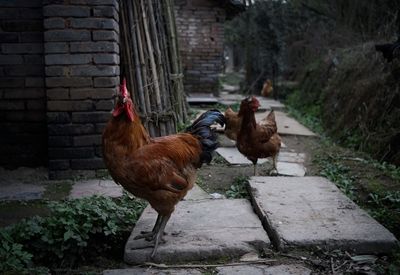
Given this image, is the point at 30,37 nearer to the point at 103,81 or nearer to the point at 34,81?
the point at 34,81

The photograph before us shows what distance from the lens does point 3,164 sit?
5.00 m

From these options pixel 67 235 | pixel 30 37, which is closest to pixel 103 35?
pixel 30 37

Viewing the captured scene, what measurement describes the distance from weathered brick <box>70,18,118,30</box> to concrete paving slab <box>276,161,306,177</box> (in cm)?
297

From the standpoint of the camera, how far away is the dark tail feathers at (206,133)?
11.9ft

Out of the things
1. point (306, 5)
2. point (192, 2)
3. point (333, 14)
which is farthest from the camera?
point (306, 5)

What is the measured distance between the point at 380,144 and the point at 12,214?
569cm

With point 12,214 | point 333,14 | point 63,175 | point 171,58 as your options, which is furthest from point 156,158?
point 333,14

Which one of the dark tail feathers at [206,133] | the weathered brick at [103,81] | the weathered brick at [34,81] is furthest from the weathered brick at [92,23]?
the dark tail feathers at [206,133]

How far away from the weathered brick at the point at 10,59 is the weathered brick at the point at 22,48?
0.19ft

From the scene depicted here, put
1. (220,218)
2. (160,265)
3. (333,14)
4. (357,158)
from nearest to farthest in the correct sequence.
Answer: (160,265) < (220,218) < (357,158) < (333,14)

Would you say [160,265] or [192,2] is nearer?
[160,265]

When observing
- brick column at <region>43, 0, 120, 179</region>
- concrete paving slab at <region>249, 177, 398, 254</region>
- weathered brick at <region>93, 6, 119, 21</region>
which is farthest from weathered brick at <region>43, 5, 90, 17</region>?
concrete paving slab at <region>249, 177, 398, 254</region>

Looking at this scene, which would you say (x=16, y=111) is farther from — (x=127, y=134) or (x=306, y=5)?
(x=306, y=5)

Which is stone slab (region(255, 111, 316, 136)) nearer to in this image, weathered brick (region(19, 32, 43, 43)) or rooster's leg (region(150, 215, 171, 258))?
weathered brick (region(19, 32, 43, 43))
